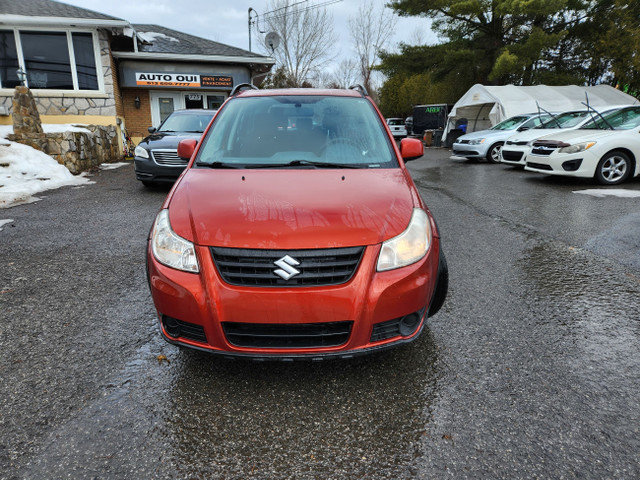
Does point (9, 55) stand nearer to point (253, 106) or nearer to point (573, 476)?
point (253, 106)

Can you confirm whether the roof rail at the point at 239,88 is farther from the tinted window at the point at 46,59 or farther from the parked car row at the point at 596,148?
the tinted window at the point at 46,59

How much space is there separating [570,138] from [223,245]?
29.2 feet

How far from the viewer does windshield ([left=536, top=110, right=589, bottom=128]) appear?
999 cm

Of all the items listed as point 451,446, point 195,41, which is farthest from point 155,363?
point 195,41

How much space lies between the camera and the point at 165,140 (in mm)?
8031

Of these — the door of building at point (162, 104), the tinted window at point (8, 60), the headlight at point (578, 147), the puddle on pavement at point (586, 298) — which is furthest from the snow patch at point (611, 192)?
the tinted window at point (8, 60)

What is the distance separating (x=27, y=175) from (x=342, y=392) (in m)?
9.46

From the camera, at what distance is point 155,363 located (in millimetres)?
2432

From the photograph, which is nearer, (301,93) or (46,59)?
(301,93)

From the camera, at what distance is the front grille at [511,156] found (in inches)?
436

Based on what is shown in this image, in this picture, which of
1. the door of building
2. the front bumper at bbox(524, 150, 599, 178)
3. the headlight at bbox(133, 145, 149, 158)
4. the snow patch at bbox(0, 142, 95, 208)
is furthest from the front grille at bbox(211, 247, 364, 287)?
the door of building

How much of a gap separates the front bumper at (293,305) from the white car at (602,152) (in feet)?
25.7

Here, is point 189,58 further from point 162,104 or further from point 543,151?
point 543,151

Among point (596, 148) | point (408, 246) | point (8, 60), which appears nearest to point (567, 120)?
point (596, 148)
